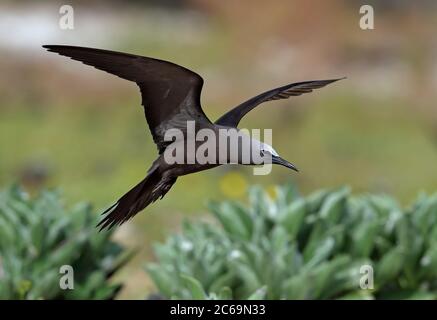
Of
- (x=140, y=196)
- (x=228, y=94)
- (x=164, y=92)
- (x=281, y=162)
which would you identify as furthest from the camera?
(x=228, y=94)

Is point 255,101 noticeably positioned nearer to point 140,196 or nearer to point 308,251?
point 140,196

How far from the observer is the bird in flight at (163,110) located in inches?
60.5

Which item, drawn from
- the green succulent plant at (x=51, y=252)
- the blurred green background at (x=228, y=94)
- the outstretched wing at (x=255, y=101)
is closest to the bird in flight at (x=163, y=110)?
the outstretched wing at (x=255, y=101)

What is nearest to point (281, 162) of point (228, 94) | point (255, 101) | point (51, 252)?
point (255, 101)

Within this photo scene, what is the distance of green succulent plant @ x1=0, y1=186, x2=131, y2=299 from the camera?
351 cm

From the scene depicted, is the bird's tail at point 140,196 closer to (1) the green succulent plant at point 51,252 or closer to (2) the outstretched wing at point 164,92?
(2) the outstretched wing at point 164,92

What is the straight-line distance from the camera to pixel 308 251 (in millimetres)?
3824

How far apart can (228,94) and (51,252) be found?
6.09m

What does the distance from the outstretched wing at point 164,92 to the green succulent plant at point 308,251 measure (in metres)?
1.61

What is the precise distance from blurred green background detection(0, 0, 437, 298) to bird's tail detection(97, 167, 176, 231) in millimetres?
5386

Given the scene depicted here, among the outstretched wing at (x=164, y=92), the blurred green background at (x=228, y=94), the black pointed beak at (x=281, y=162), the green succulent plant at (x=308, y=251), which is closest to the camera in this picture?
the black pointed beak at (x=281, y=162)

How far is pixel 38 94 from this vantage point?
1033 cm

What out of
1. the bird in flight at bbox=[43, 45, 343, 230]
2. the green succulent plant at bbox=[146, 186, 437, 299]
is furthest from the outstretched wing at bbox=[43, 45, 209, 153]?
the green succulent plant at bbox=[146, 186, 437, 299]

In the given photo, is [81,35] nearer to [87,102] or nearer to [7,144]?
[87,102]
